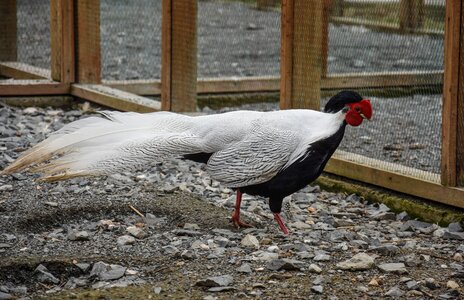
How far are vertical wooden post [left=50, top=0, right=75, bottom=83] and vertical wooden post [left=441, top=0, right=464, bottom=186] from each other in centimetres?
344

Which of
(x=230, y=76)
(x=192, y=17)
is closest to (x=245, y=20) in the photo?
(x=230, y=76)

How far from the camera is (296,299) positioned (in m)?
3.21

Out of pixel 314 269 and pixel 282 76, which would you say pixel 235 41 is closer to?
pixel 282 76

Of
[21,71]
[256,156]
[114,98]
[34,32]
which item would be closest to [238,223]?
[256,156]

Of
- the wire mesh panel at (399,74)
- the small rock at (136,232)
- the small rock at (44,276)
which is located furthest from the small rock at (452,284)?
the small rock at (44,276)

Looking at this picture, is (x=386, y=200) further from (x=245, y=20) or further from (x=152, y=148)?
(x=245, y=20)

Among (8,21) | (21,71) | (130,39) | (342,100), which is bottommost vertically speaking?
(21,71)

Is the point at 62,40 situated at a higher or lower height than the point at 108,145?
higher

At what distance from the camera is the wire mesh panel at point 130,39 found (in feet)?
25.8

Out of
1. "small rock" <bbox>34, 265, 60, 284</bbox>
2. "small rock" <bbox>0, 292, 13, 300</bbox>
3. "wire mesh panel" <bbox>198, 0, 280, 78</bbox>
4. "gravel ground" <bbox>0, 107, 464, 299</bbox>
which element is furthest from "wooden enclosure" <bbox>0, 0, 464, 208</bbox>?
"small rock" <bbox>0, 292, 13, 300</bbox>

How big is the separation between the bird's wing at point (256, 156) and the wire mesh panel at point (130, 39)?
3.77 meters

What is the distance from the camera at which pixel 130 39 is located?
8.55 m

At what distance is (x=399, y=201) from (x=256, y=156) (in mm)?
933

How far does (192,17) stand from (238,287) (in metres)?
2.74
